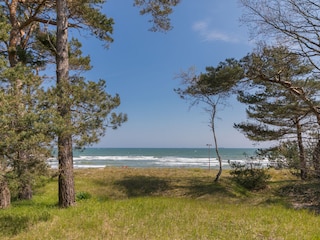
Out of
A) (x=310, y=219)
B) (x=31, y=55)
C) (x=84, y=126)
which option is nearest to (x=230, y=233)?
(x=310, y=219)

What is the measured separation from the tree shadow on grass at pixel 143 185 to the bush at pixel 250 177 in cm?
334

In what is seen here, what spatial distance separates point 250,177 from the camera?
11.8m

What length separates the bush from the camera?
1164cm

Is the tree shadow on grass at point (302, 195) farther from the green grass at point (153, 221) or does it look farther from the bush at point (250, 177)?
the bush at point (250, 177)

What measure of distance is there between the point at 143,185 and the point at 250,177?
4.88 metres

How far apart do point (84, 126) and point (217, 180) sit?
8.05m

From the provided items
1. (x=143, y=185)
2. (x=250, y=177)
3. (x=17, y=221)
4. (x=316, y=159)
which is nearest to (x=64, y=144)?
(x=17, y=221)

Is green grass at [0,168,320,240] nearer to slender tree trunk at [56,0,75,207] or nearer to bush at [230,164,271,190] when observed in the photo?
slender tree trunk at [56,0,75,207]

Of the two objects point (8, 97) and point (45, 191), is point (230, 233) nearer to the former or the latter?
point (8, 97)

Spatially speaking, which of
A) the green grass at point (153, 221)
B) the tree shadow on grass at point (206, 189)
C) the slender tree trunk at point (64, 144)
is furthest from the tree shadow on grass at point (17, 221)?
the tree shadow on grass at point (206, 189)

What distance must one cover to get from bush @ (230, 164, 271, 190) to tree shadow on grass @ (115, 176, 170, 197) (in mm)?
3343

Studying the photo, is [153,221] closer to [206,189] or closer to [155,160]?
[206,189]

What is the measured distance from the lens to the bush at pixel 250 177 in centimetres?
1164

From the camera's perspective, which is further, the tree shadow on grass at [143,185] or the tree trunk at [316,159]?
the tree shadow on grass at [143,185]
